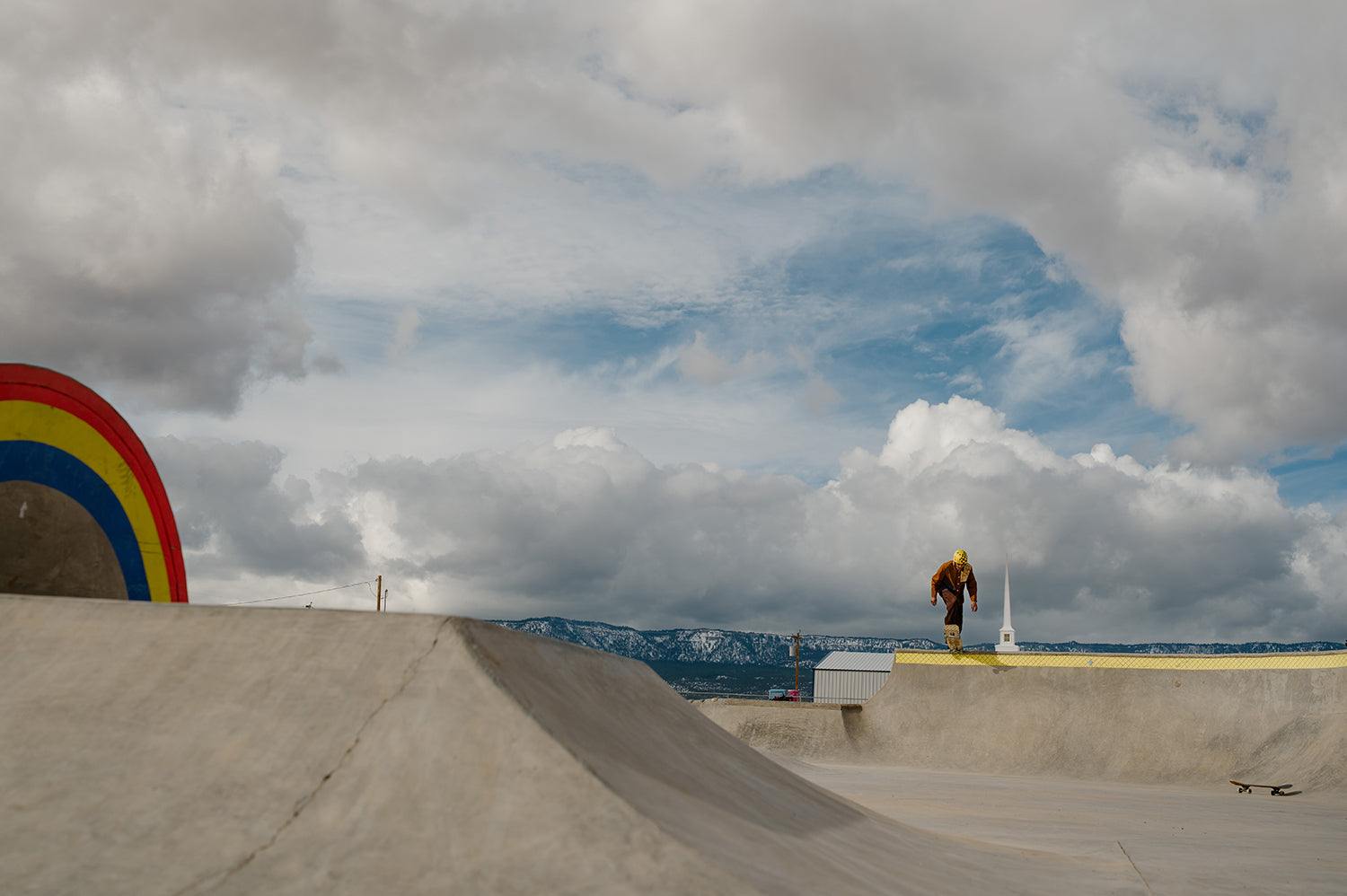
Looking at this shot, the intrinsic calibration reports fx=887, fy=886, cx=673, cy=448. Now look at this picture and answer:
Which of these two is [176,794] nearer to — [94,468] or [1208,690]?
[94,468]

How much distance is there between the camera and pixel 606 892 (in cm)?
397

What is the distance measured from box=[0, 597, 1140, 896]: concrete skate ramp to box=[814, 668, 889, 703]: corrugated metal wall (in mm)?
61208

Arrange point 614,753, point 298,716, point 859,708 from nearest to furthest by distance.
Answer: point 298,716
point 614,753
point 859,708

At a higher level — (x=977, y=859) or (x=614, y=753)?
(x=614, y=753)

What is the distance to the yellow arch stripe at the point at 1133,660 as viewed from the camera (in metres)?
17.7

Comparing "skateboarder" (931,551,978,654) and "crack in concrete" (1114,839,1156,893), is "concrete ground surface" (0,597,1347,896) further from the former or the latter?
"skateboarder" (931,551,978,654)

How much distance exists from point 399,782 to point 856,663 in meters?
71.4

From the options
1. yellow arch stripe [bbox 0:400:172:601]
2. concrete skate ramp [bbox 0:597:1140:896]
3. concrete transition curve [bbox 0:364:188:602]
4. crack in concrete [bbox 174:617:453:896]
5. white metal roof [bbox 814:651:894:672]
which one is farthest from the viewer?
white metal roof [bbox 814:651:894:672]

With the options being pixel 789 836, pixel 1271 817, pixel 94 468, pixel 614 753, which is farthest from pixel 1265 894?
pixel 94 468

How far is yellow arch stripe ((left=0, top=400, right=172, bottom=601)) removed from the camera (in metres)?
9.98

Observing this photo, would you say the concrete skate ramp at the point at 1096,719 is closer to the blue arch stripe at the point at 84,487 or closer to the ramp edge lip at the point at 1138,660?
the ramp edge lip at the point at 1138,660

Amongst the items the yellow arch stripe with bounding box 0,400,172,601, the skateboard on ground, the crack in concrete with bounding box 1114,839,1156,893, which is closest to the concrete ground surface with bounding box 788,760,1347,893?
the crack in concrete with bounding box 1114,839,1156,893

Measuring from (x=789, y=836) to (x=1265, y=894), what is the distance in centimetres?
381

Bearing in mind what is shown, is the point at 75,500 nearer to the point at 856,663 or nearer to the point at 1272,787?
the point at 1272,787
